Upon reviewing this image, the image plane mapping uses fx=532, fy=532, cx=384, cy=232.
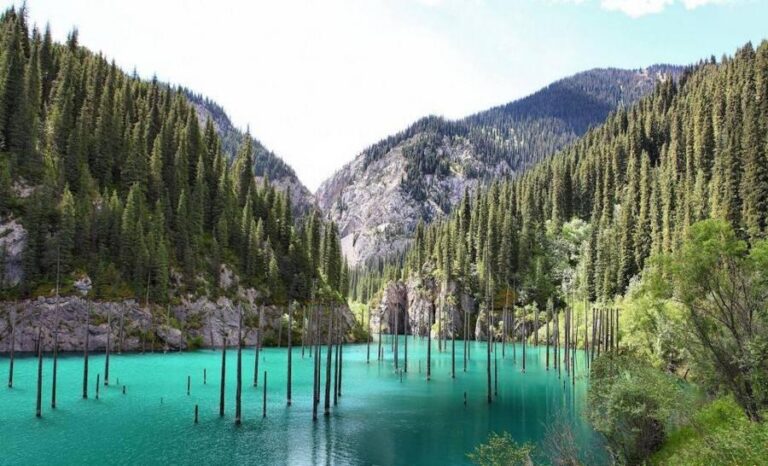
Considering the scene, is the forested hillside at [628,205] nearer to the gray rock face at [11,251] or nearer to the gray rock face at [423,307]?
the gray rock face at [423,307]

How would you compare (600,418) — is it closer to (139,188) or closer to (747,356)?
(747,356)

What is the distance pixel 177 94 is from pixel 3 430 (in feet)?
528

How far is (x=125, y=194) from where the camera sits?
131500 millimetres

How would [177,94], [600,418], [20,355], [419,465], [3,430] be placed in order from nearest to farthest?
[600,418] → [419,465] → [3,430] → [20,355] → [177,94]

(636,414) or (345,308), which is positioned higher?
(636,414)

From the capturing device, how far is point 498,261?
168m

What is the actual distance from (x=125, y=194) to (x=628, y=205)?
441ft

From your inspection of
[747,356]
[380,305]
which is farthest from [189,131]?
[747,356]

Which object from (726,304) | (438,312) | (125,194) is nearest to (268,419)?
(726,304)

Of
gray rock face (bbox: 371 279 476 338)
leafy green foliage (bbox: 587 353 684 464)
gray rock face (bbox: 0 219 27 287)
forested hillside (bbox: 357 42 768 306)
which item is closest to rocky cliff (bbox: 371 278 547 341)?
gray rock face (bbox: 371 279 476 338)

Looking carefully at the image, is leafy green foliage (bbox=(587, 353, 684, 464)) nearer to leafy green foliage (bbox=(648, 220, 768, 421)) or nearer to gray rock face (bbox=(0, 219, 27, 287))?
leafy green foliage (bbox=(648, 220, 768, 421))

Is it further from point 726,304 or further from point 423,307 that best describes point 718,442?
point 423,307

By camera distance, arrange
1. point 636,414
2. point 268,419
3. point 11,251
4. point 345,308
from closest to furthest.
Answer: point 636,414 < point 268,419 < point 11,251 < point 345,308

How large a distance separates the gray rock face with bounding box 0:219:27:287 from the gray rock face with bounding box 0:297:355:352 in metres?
6.79
